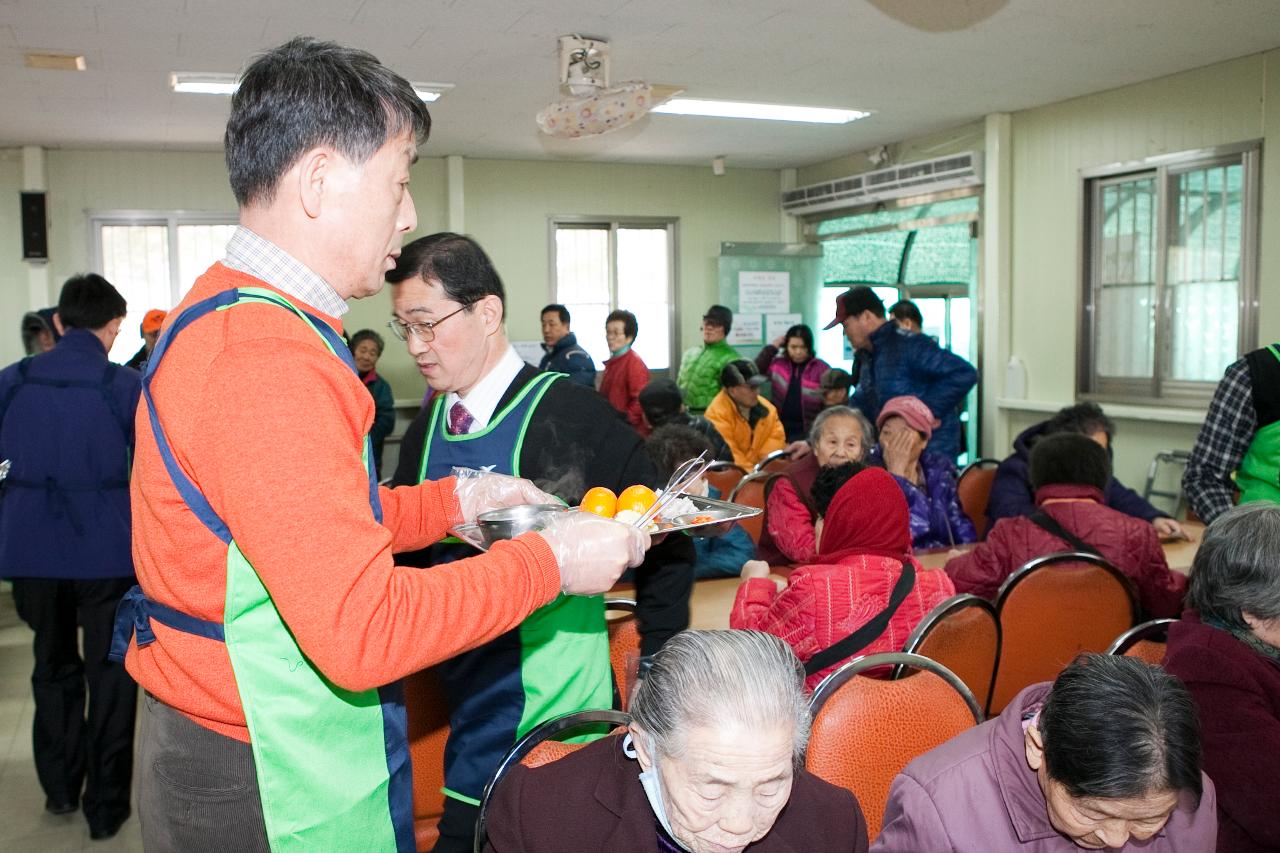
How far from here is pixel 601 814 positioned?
4.24ft

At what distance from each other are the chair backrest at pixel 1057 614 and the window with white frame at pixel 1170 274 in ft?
12.9

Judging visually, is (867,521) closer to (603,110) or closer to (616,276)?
(603,110)

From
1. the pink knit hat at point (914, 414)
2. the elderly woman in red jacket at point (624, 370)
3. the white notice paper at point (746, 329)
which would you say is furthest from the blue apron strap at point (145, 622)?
the white notice paper at point (746, 329)

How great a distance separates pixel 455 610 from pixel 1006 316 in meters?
7.09

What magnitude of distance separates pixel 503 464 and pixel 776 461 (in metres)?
3.67

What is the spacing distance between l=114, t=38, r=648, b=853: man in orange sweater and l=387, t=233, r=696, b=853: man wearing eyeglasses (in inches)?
20.8

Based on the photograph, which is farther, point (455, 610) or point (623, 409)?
point (623, 409)

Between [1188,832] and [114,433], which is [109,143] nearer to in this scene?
[114,433]

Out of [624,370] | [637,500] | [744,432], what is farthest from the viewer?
[624,370]

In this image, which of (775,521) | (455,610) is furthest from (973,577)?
(455,610)

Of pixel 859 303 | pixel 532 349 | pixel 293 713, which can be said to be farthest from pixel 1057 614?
pixel 532 349

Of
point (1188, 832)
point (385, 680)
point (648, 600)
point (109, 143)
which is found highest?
point (109, 143)

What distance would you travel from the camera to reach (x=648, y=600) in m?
1.86

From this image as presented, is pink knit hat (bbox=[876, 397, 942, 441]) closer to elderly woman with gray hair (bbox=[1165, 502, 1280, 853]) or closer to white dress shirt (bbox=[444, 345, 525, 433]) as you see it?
elderly woman with gray hair (bbox=[1165, 502, 1280, 853])
